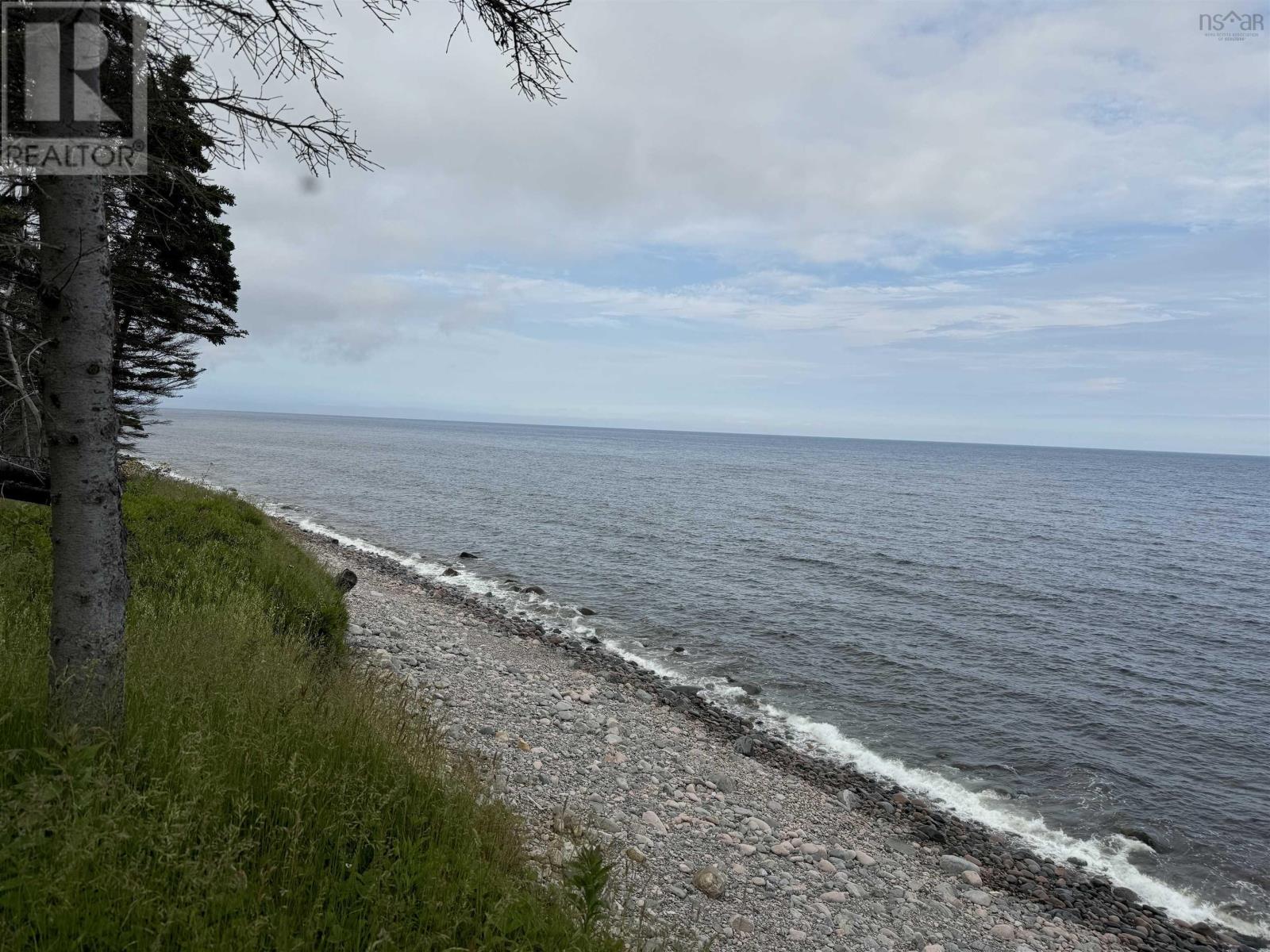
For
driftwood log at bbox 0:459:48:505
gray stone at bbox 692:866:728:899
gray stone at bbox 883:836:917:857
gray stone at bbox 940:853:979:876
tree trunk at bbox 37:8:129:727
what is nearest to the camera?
tree trunk at bbox 37:8:129:727

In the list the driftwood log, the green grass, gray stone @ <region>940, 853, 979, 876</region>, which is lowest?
gray stone @ <region>940, 853, 979, 876</region>

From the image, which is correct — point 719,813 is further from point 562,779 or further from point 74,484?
point 74,484

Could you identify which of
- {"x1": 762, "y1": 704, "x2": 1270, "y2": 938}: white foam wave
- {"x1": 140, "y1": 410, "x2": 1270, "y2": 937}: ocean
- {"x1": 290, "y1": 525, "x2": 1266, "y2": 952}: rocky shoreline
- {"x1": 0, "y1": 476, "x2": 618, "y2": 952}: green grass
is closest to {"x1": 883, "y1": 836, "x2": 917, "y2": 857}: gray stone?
{"x1": 290, "y1": 525, "x2": 1266, "y2": 952}: rocky shoreline

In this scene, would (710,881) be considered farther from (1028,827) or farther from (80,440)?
(80,440)

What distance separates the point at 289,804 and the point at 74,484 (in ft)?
8.18

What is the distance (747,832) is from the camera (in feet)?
33.4

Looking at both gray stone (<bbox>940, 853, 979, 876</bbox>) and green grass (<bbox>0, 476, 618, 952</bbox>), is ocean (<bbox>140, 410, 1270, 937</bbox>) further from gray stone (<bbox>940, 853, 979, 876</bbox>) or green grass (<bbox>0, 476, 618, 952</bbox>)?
green grass (<bbox>0, 476, 618, 952</bbox>)

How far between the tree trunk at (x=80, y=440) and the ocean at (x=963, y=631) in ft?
45.7

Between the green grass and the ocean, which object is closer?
the green grass

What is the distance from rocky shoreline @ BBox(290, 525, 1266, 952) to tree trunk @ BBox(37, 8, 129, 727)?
4.11m

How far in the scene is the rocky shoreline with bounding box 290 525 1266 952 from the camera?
824 centimetres

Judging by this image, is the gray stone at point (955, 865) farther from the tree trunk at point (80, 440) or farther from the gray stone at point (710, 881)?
the tree trunk at point (80, 440)

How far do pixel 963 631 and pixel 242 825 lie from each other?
2437 cm

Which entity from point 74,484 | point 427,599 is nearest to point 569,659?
point 427,599
